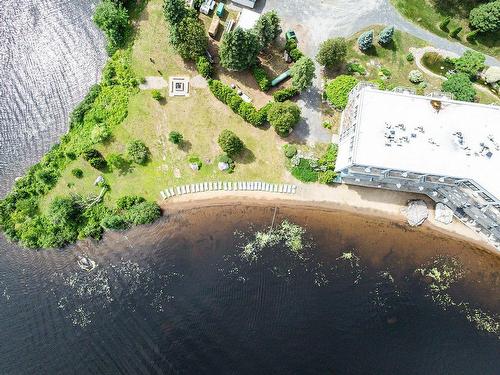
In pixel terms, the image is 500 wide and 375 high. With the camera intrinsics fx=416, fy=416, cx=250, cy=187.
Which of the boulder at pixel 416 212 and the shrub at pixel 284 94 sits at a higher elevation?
the shrub at pixel 284 94

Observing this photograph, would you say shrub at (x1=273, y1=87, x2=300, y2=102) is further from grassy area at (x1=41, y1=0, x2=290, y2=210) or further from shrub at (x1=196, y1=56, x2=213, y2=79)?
shrub at (x1=196, y1=56, x2=213, y2=79)

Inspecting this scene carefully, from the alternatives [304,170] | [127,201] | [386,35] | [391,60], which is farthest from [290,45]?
[127,201]

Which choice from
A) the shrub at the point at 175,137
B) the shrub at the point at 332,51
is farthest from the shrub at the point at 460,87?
the shrub at the point at 175,137

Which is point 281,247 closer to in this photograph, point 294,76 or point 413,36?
point 294,76

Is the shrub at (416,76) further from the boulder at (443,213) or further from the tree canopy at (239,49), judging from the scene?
the tree canopy at (239,49)

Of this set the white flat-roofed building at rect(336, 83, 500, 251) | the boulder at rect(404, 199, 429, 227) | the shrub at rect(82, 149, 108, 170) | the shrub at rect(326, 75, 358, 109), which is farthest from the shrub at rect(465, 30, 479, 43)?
the shrub at rect(82, 149, 108, 170)
